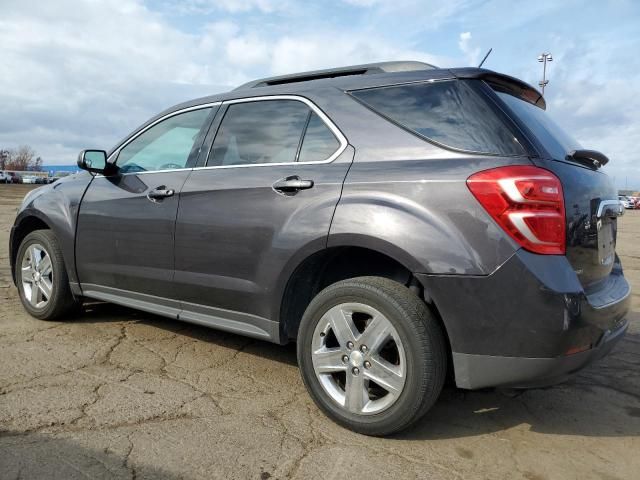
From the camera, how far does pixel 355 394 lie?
2.61m

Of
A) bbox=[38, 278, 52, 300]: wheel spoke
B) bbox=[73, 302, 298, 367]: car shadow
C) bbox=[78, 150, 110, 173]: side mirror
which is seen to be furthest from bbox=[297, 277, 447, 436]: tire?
bbox=[38, 278, 52, 300]: wheel spoke

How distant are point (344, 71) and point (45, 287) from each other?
3020 millimetres

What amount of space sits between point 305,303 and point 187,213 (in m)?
0.95

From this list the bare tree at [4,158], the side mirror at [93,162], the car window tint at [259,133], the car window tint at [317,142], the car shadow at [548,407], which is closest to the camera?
the car shadow at [548,407]

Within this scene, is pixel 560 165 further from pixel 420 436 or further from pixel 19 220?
pixel 19 220

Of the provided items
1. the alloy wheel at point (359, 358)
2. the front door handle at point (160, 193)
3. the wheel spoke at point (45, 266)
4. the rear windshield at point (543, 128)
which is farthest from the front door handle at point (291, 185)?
the wheel spoke at point (45, 266)

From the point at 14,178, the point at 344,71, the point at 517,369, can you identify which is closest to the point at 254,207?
the point at 344,71

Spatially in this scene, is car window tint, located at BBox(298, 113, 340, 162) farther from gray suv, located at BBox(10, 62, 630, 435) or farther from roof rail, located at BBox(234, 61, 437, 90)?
roof rail, located at BBox(234, 61, 437, 90)

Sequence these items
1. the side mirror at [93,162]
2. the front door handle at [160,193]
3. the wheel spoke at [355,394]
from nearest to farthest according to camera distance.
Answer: the wheel spoke at [355,394] < the front door handle at [160,193] < the side mirror at [93,162]

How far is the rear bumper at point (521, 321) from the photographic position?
2213 millimetres

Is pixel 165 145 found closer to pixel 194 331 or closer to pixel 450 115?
pixel 194 331

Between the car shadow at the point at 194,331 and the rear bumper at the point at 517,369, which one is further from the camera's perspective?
the car shadow at the point at 194,331

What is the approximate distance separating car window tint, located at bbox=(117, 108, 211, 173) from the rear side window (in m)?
1.43

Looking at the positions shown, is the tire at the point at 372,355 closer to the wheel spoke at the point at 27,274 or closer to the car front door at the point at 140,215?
the car front door at the point at 140,215
